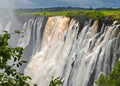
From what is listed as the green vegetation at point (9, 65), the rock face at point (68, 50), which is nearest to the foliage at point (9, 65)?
the green vegetation at point (9, 65)

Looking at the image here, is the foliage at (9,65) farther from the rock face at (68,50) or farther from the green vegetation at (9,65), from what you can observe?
the rock face at (68,50)

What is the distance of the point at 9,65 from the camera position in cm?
1005

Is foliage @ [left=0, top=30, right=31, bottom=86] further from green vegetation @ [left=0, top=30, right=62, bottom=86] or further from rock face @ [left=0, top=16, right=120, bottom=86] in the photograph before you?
rock face @ [left=0, top=16, right=120, bottom=86]

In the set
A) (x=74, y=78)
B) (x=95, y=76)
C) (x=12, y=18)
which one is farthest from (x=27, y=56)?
(x=95, y=76)

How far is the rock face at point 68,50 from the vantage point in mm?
39969

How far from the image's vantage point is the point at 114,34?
131 feet

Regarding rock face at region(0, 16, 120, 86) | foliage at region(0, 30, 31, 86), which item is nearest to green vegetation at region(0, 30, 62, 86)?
foliage at region(0, 30, 31, 86)

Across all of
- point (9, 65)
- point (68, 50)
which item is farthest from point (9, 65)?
point (68, 50)

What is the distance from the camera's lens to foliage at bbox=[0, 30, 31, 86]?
986 centimetres

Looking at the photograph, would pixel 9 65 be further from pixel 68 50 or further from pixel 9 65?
pixel 68 50

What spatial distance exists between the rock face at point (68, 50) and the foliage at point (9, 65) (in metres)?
27.9

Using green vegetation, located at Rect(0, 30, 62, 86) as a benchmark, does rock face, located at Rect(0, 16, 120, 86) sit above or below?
above

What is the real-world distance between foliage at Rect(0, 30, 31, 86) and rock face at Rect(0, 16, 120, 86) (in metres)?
27.9

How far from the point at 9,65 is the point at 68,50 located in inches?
1625
